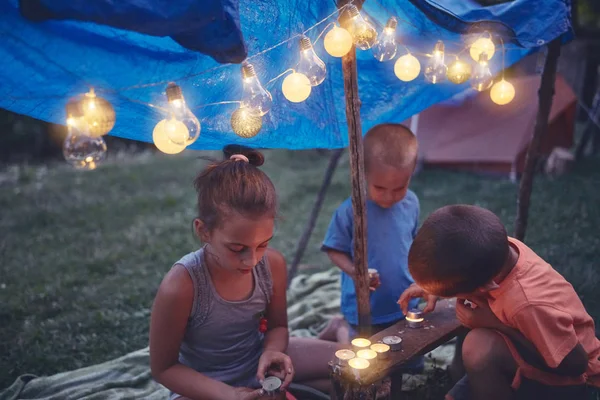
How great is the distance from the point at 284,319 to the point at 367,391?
66 cm

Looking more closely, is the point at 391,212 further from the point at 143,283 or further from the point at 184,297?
the point at 143,283

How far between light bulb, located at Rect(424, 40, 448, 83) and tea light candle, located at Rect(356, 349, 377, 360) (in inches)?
58.1

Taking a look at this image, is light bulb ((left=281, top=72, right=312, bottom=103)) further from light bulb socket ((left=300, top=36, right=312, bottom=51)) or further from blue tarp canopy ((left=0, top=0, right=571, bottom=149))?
blue tarp canopy ((left=0, top=0, right=571, bottom=149))

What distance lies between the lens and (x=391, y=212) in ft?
10.2

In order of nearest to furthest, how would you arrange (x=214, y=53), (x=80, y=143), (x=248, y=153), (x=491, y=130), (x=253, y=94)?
(x=214, y=53)
(x=80, y=143)
(x=253, y=94)
(x=248, y=153)
(x=491, y=130)

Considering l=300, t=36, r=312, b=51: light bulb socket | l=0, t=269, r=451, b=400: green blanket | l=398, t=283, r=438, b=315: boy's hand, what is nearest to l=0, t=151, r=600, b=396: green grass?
l=0, t=269, r=451, b=400: green blanket

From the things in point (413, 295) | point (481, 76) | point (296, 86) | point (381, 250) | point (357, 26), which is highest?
point (357, 26)

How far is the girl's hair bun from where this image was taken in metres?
2.40

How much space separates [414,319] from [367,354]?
1.55 feet

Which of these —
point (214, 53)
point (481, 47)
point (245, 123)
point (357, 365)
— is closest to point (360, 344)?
point (357, 365)

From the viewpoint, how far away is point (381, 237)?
3.06 metres

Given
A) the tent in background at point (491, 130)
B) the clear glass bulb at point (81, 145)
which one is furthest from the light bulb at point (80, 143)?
the tent in background at point (491, 130)

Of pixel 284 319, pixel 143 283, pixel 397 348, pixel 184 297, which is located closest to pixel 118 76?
pixel 184 297

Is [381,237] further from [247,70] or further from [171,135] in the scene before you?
[171,135]
